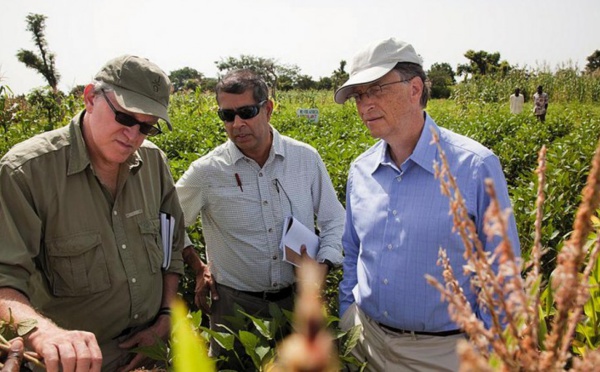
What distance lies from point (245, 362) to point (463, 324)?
132cm

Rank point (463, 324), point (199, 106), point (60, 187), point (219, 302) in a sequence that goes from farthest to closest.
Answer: point (199, 106)
point (219, 302)
point (60, 187)
point (463, 324)

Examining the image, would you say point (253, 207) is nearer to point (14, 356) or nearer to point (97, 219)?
point (97, 219)

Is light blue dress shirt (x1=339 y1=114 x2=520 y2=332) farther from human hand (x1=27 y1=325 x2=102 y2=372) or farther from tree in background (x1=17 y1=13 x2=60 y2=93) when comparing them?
tree in background (x1=17 y1=13 x2=60 y2=93)

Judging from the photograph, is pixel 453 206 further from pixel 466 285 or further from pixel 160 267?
pixel 160 267

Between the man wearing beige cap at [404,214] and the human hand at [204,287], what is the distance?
3.12 ft

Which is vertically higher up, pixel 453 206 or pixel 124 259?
pixel 453 206

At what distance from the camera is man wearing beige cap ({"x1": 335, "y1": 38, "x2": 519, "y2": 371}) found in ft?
6.37

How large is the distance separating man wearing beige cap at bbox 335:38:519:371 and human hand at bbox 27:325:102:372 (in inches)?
42.3

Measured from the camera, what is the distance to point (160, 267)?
2.28m

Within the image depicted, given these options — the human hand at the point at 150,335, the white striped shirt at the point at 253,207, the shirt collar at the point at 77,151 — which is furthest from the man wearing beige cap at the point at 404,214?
the shirt collar at the point at 77,151

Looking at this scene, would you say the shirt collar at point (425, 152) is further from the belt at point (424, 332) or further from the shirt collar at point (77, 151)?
the shirt collar at point (77, 151)

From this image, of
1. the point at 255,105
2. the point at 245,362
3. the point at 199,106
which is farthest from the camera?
the point at 199,106

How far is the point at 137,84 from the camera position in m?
2.04

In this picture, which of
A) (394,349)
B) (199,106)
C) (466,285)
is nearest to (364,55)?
(466,285)
